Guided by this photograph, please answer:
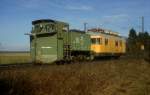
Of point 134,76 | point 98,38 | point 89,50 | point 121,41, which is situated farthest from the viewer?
point 121,41

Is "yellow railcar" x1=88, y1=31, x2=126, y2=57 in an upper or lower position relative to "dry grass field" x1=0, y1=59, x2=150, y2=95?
upper

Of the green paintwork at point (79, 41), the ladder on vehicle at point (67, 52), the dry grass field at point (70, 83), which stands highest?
the green paintwork at point (79, 41)

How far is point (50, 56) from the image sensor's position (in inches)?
961

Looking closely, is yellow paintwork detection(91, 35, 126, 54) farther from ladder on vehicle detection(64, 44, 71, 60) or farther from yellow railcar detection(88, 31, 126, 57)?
ladder on vehicle detection(64, 44, 71, 60)

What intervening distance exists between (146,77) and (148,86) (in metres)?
2.61

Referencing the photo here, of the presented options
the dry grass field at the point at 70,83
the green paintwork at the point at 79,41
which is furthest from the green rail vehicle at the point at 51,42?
the dry grass field at the point at 70,83

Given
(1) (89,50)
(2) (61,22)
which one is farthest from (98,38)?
(2) (61,22)

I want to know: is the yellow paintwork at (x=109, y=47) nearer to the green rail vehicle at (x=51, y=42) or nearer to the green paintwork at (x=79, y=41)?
the green paintwork at (x=79, y=41)

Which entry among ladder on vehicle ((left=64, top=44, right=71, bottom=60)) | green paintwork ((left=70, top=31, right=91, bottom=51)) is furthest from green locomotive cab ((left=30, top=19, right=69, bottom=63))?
green paintwork ((left=70, top=31, right=91, bottom=51))

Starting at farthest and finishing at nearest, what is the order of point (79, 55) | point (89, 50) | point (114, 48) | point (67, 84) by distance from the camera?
point (114, 48) → point (89, 50) → point (79, 55) → point (67, 84)

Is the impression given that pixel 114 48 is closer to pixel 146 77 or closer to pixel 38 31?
pixel 38 31

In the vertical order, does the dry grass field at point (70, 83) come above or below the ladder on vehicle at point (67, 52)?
below

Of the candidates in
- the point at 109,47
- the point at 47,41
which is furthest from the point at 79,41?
the point at 109,47

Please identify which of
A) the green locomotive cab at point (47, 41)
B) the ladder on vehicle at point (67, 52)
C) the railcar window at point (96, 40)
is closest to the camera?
the green locomotive cab at point (47, 41)
